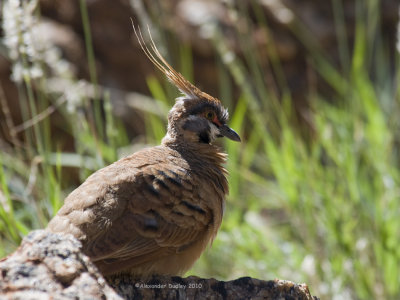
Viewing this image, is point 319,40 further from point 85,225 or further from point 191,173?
point 85,225

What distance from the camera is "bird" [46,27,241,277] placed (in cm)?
296

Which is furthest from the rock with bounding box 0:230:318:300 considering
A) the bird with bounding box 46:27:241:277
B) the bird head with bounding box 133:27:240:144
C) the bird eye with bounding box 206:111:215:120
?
the bird eye with bounding box 206:111:215:120

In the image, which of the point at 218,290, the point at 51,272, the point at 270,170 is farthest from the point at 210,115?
the point at 51,272

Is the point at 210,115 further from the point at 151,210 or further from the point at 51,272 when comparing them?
the point at 51,272

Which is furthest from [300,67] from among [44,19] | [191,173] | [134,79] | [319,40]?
[191,173]

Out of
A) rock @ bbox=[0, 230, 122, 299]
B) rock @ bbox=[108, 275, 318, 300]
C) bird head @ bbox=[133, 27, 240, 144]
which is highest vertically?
bird head @ bbox=[133, 27, 240, 144]

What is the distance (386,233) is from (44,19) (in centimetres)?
539

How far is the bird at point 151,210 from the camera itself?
296 centimetres

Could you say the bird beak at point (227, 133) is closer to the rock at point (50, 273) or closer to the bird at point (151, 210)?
the bird at point (151, 210)

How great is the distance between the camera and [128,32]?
324 inches

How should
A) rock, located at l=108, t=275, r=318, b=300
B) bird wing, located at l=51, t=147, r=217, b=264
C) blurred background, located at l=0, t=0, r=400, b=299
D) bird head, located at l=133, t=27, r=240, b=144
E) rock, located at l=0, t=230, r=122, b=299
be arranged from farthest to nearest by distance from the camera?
bird head, located at l=133, t=27, r=240, b=144, blurred background, located at l=0, t=0, r=400, b=299, bird wing, located at l=51, t=147, r=217, b=264, rock, located at l=108, t=275, r=318, b=300, rock, located at l=0, t=230, r=122, b=299

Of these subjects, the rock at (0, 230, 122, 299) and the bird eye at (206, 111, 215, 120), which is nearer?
the rock at (0, 230, 122, 299)

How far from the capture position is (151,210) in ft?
10.5

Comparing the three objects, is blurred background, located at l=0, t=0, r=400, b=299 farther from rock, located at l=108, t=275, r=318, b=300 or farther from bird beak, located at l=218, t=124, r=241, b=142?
rock, located at l=108, t=275, r=318, b=300
